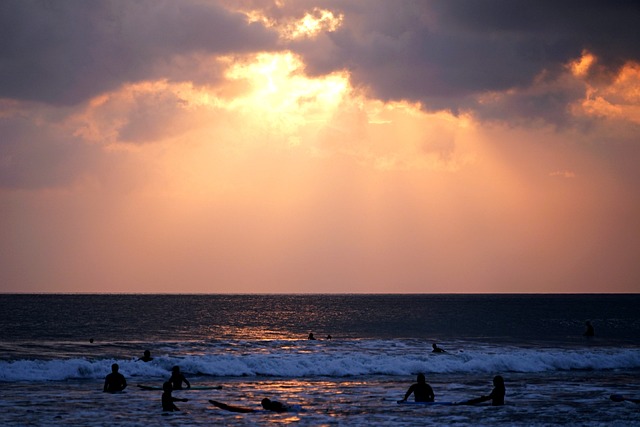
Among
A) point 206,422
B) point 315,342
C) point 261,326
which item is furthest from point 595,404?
point 261,326

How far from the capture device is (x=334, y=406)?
29469 mm

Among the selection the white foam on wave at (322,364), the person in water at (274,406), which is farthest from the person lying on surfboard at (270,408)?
the white foam on wave at (322,364)

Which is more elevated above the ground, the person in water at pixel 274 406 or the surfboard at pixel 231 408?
the person in water at pixel 274 406

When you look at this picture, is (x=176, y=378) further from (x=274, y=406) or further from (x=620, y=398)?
(x=620, y=398)

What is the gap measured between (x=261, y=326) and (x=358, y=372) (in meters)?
51.1

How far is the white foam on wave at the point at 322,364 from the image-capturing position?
41612 millimetres

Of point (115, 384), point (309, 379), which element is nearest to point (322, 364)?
point (309, 379)

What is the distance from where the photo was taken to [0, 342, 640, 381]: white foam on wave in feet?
137

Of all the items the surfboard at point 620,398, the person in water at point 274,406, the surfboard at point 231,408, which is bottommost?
the surfboard at point 231,408

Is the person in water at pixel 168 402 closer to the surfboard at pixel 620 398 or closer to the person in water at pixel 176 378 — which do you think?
the person in water at pixel 176 378

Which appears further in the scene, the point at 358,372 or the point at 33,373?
the point at 358,372

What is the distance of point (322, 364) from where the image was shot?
1762 inches

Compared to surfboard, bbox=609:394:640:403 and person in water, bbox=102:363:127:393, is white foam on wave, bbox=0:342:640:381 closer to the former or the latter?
person in water, bbox=102:363:127:393

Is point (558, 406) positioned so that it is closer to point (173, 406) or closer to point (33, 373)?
point (173, 406)
